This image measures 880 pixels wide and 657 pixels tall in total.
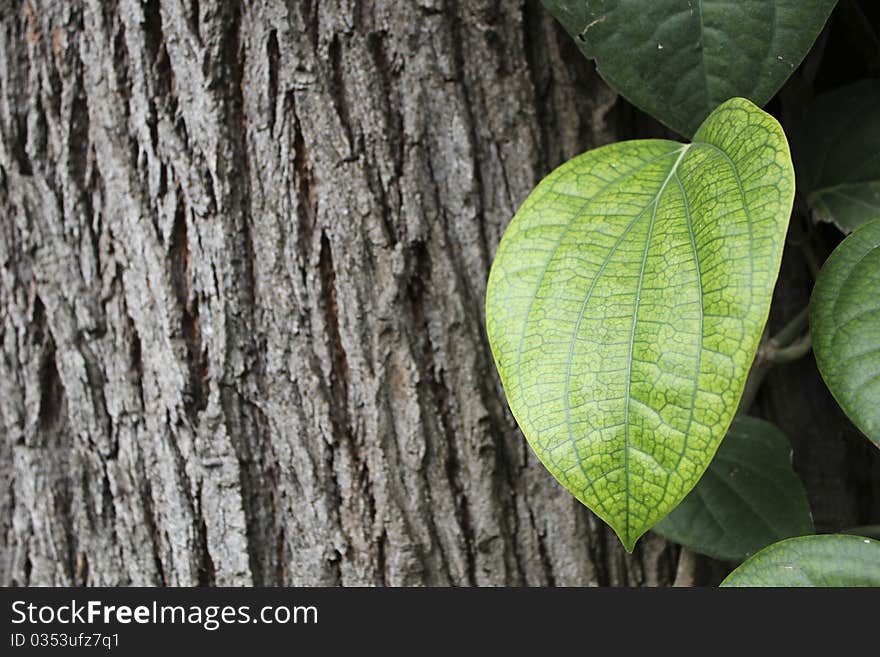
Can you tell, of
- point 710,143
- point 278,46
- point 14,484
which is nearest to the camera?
point 710,143

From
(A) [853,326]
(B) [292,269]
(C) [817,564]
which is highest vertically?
(B) [292,269]

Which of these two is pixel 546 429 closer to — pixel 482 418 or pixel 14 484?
pixel 482 418

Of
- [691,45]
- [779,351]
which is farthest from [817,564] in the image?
[691,45]

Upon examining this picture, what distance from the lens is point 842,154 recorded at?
0.81 metres

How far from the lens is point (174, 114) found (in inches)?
31.6

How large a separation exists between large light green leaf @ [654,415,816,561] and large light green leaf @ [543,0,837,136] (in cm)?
36

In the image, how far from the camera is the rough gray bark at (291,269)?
0.79 metres

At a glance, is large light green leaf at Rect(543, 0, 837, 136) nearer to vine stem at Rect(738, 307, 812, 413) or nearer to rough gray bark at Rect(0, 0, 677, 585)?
rough gray bark at Rect(0, 0, 677, 585)

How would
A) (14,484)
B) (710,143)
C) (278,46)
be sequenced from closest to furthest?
1. (710,143)
2. (278,46)
3. (14,484)

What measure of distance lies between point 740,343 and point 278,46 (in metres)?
0.55

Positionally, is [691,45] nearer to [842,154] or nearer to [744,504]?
[842,154]

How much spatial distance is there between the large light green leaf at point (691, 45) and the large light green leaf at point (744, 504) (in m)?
0.36

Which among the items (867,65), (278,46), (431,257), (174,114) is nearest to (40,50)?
(174,114)

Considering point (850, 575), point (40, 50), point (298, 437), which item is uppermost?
point (40, 50)
